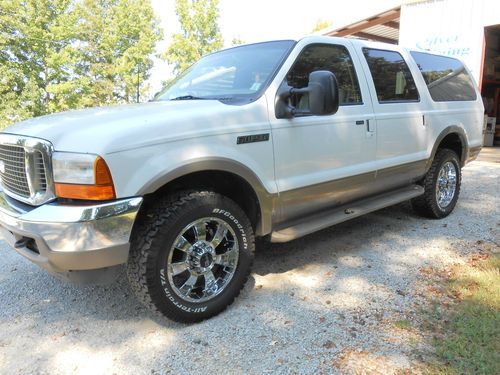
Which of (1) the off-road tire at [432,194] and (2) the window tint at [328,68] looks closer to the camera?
(2) the window tint at [328,68]

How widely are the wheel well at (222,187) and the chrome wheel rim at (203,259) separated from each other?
0.27 m

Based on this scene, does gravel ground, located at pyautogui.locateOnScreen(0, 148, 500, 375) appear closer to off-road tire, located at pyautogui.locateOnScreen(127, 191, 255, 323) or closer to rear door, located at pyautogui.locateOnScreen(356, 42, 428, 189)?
off-road tire, located at pyautogui.locateOnScreen(127, 191, 255, 323)

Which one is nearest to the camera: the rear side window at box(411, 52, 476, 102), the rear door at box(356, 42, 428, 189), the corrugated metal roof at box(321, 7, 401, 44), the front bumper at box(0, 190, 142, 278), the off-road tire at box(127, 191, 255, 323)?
the front bumper at box(0, 190, 142, 278)

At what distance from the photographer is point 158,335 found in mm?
2828

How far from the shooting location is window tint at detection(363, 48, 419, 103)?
4168 mm

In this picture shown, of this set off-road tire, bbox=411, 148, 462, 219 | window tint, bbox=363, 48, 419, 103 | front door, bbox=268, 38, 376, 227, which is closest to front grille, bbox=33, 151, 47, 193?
front door, bbox=268, 38, 376, 227

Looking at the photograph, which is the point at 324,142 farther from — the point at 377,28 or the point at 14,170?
the point at 377,28

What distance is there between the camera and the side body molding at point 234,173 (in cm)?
259

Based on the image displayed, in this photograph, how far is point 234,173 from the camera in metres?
2.95

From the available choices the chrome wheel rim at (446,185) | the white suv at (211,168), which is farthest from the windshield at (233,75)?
the chrome wheel rim at (446,185)

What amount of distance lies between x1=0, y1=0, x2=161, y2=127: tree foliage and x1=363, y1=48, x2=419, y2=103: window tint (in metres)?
22.0

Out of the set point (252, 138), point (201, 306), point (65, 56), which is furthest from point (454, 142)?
point (65, 56)

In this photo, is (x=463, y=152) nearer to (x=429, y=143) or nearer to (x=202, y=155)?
(x=429, y=143)

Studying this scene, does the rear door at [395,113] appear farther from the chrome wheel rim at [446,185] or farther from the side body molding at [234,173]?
the side body molding at [234,173]
